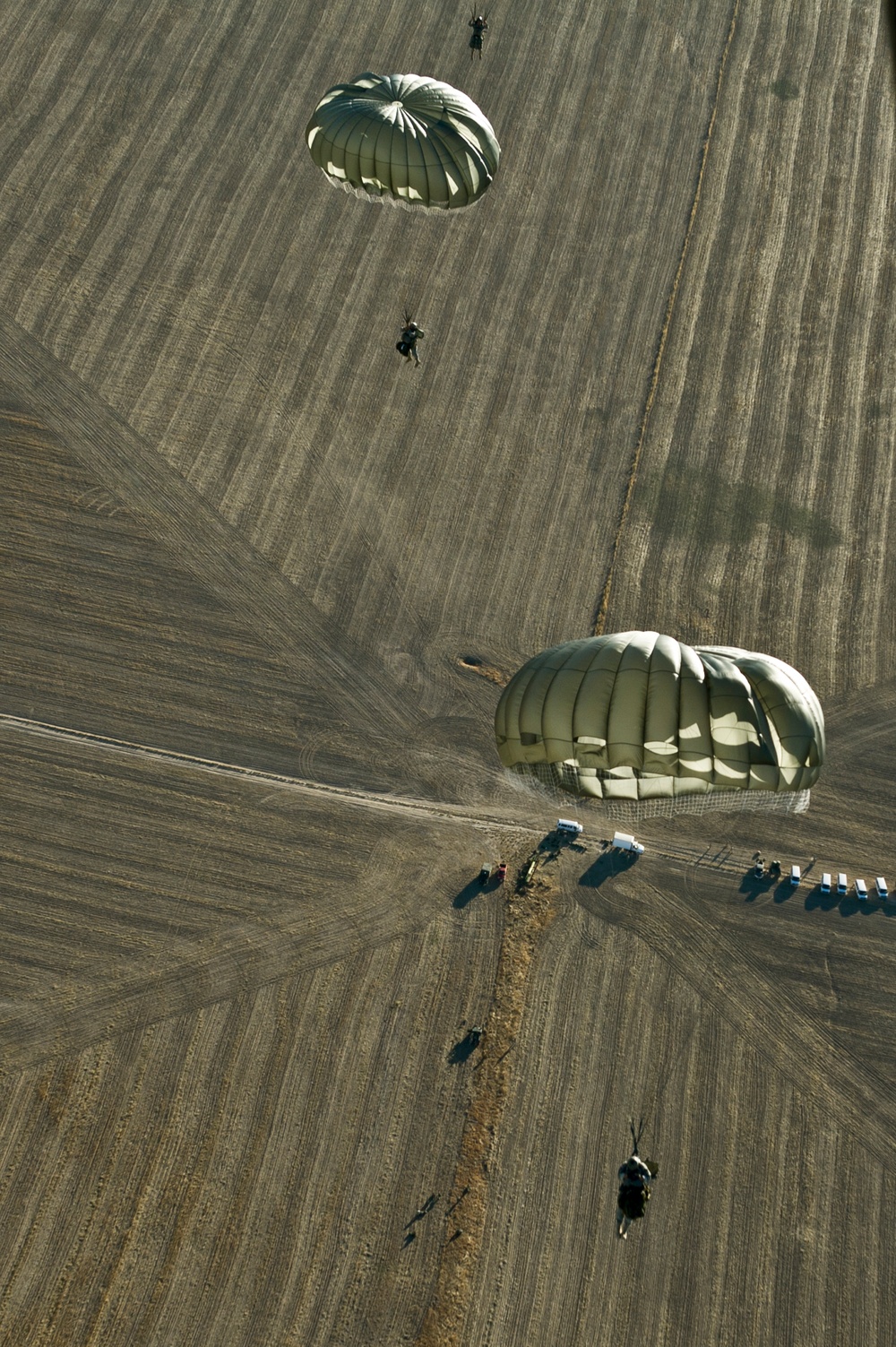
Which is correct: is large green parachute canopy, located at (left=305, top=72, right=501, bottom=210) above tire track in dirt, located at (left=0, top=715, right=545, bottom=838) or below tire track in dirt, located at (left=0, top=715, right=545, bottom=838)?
above

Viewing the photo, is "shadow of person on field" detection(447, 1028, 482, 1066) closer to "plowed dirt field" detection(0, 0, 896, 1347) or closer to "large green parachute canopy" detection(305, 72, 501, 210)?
Result: "plowed dirt field" detection(0, 0, 896, 1347)

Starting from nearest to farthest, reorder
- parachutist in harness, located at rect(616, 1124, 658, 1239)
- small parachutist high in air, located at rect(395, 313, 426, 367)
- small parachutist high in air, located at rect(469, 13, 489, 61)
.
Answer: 1. parachutist in harness, located at rect(616, 1124, 658, 1239)
2. small parachutist high in air, located at rect(395, 313, 426, 367)
3. small parachutist high in air, located at rect(469, 13, 489, 61)

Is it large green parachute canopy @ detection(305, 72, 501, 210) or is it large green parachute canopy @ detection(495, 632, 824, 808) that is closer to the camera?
large green parachute canopy @ detection(495, 632, 824, 808)

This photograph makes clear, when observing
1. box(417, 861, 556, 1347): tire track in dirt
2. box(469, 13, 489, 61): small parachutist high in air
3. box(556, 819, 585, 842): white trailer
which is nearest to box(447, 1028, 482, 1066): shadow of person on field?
box(417, 861, 556, 1347): tire track in dirt

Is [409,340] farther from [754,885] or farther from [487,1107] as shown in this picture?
[487,1107]

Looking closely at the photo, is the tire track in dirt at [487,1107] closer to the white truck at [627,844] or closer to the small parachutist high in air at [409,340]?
the white truck at [627,844]

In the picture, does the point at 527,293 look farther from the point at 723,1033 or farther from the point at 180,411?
the point at 723,1033

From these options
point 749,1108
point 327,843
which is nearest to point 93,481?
point 327,843

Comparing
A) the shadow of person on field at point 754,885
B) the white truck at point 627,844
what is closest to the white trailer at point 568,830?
the white truck at point 627,844
